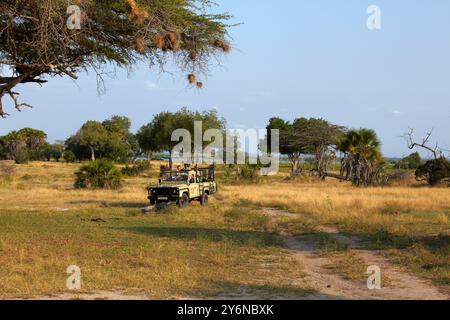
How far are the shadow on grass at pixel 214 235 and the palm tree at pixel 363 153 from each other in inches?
1105

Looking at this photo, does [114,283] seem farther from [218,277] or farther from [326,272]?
[326,272]

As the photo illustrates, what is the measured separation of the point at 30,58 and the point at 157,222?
8361 mm

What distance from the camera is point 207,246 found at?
1423 centimetres

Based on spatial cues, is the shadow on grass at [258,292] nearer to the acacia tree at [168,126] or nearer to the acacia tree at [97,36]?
the acacia tree at [97,36]

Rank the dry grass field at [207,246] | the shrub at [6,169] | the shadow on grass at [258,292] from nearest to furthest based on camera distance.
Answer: the shadow on grass at [258,292] → the dry grass field at [207,246] → the shrub at [6,169]

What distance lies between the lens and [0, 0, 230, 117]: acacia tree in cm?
1125

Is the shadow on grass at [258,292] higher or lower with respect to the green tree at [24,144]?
lower

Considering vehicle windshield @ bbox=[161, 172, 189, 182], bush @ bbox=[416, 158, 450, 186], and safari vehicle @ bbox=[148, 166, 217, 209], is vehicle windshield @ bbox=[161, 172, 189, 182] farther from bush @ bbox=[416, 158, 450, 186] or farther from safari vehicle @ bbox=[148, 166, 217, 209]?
bush @ bbox=[416, 158, 450, 186]

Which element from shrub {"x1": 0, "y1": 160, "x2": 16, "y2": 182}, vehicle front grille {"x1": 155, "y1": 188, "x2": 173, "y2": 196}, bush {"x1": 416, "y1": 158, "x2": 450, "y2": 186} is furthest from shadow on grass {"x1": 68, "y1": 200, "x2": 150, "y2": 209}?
bush {"x1": 416, "y1": 158, "x2": 450, "y2": 186}

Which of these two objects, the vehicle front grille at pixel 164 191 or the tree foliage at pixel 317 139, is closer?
the vehicle front grille at pixel 164 191

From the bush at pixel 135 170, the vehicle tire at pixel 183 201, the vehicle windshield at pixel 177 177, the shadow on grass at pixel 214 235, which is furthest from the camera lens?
the bush at pixel 135 170

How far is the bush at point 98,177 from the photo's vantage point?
121ft

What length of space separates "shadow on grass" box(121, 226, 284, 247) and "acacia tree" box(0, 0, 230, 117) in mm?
4820

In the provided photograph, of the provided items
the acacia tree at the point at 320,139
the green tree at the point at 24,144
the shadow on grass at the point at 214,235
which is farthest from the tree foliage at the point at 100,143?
the shadow on grass at the point at 214,235
